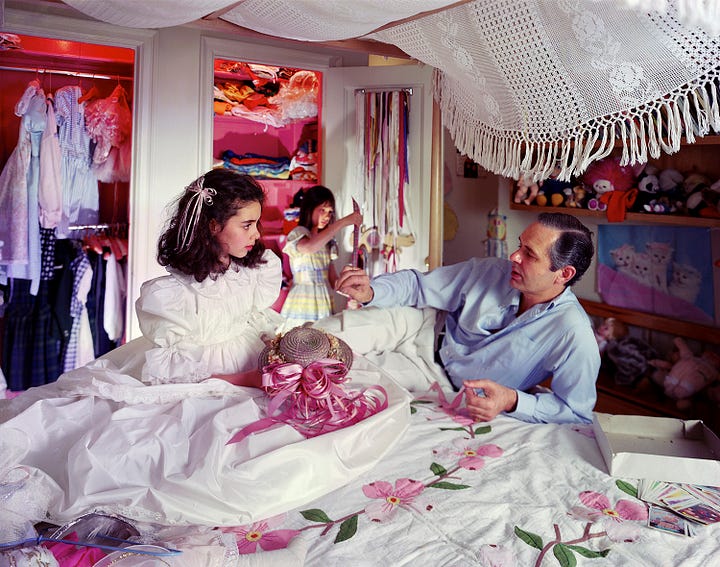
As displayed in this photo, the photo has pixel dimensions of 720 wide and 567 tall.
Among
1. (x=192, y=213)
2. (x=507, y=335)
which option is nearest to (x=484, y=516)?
(x=507, y=335)

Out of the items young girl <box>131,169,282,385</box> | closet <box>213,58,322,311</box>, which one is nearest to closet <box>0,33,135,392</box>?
closet <box>213,58,322,311</box>

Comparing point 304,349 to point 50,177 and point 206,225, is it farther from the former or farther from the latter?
point 50,177

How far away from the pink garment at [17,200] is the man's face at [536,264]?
2.32 meters

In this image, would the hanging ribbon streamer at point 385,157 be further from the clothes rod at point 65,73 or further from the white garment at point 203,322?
the white garment at point 203,322

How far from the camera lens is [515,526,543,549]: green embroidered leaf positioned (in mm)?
1200

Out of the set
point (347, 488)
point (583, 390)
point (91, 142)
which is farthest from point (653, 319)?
point (91, 142)

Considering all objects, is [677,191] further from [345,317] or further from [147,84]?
[147,84]

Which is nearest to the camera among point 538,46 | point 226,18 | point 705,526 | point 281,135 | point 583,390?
point 705,526

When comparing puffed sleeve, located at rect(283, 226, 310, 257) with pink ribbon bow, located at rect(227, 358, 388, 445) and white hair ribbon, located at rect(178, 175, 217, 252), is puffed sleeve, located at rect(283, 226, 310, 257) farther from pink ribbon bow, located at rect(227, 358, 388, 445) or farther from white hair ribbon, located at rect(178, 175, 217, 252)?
pink ribbon bow, located at rect(227, 358, 388, 445)

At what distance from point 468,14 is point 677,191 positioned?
194cm

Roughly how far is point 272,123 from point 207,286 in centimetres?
261

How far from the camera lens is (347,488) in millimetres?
1383

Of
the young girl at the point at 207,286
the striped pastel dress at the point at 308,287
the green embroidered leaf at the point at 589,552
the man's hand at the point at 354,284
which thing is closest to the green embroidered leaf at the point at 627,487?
the green embroidered leaf at the point at 589,552

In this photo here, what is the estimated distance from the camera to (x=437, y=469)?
1485 mm
